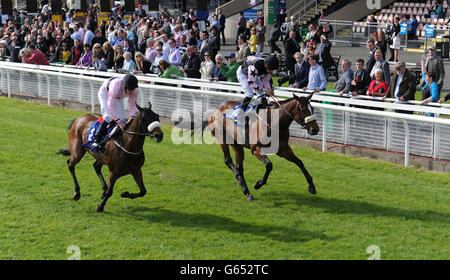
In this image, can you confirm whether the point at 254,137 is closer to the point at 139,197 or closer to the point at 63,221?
the point at 139,197

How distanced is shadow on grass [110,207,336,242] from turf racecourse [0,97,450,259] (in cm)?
1

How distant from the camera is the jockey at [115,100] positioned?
7.55m

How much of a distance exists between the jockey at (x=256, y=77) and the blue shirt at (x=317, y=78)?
9.46 feet

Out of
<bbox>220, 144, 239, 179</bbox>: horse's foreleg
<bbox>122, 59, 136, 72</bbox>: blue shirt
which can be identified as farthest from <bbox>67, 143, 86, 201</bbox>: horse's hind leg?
<bbox>122, 59, 136, 72</bbox>: blue shirt

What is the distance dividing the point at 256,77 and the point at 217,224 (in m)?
2.28

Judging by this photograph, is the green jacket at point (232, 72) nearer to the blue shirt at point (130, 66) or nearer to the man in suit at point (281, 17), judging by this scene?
the blue shirt at point (130, 66)

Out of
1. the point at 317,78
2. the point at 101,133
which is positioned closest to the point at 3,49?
the point at 317,78

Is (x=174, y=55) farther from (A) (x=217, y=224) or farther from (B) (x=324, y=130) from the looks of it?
(A) (x=217, y=224)

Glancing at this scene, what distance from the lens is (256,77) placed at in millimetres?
8688

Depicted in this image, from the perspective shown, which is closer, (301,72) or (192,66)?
(301,72)

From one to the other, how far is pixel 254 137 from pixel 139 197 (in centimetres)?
166

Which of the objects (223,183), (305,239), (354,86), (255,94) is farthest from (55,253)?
(354,86)

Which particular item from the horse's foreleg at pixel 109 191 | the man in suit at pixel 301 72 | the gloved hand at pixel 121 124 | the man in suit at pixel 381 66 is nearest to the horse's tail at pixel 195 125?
the gloved hand at pixel 121 124

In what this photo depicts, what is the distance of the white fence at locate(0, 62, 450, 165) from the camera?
948 centimetres
